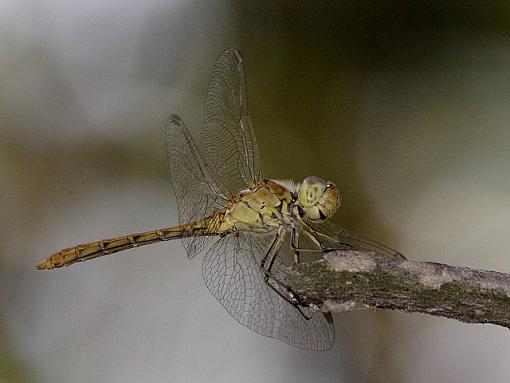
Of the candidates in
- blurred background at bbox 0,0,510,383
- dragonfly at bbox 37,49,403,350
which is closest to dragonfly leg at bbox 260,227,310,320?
dragonfly at bbox 37,49,403,350

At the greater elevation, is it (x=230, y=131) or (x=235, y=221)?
(x=230, y=131)

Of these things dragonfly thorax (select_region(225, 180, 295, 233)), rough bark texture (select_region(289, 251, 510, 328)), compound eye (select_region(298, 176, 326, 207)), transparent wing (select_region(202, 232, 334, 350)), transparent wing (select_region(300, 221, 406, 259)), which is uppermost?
rough bark texture (select_region(289, 251, 510, 328))

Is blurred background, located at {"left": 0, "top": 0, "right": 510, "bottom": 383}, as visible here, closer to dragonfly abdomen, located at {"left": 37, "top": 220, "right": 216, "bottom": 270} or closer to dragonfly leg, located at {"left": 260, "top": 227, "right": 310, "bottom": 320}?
dragonfly abdomen, located at {"left": 37, "top": 220, "right": 216, "bottom": 270}

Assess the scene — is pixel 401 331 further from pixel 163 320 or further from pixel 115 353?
pixel 115 353

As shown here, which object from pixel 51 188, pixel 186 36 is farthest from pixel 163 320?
pixel 186 36

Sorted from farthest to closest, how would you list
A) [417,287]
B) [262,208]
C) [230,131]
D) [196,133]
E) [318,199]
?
1. [196,133]
2. [230,131]
3. [262,208]
4. [318,199]
5. [417,287]

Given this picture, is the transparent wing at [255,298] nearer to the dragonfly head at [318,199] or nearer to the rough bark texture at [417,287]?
the dragonfly head at [318,199]

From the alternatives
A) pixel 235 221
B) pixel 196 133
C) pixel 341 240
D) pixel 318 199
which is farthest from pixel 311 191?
pixel 196 133

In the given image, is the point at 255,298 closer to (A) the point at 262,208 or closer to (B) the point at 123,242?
(A) the point at 262,208
